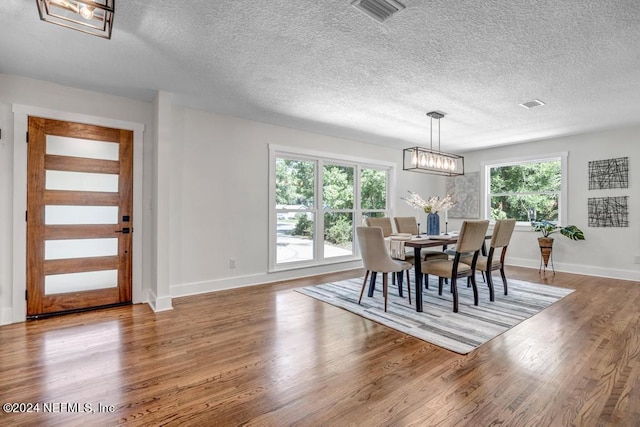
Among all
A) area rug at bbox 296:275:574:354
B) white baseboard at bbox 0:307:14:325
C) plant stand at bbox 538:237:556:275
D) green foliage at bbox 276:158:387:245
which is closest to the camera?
area rug at bbox 296:275:574:354

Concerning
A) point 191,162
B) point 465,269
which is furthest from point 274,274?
point 465,269

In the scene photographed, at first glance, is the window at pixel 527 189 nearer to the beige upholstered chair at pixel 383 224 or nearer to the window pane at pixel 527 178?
the window pane at pixel 527 178

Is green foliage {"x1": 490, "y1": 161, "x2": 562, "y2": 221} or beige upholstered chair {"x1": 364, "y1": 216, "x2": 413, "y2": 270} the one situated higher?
green foliage {"x1": 490, "y1": 161, "x2": 562, "y2": 221}

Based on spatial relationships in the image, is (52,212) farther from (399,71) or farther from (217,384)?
(399,71)

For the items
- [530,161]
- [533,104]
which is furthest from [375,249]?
[530,161]

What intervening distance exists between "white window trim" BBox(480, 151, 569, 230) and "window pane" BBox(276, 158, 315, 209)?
153 inches

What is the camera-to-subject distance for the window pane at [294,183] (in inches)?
196

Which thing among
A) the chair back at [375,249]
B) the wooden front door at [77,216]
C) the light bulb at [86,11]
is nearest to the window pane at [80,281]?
the wooden front door at [77,216]

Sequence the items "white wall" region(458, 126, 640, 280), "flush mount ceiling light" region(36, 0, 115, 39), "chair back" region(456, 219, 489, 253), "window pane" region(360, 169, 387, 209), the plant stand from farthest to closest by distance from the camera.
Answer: "window pane" region(360, 169, 387, 209)
the plant stand
"white wall" region(458, 126, 640, 280)
"chair back" region(456, 219, 489, 253)
"flush mount ceiling light" region(36, 0, 115, 39)

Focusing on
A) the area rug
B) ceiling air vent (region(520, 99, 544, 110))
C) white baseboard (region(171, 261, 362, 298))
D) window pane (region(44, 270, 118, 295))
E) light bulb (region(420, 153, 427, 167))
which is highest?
ceiling air vent (region(520, 99, 544, 110))

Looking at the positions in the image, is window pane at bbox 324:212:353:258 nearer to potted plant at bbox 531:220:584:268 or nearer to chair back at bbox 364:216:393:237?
chair back at bbox 364:216:393:237

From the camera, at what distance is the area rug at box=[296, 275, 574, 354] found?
277cm

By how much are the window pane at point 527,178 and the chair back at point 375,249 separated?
14.1 feet

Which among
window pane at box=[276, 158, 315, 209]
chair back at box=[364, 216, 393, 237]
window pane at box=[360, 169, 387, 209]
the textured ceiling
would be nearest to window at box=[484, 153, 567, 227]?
the textured ceiling
